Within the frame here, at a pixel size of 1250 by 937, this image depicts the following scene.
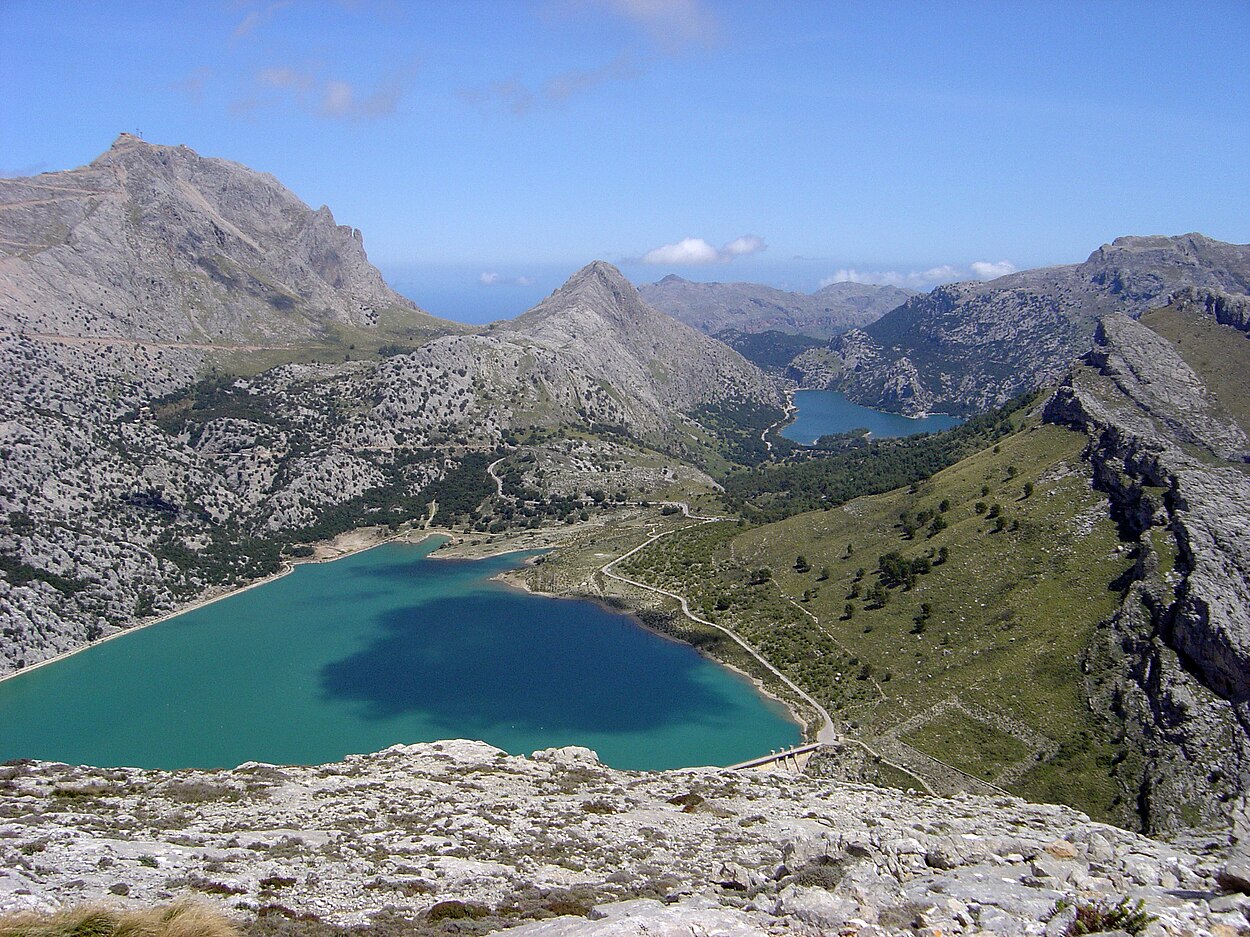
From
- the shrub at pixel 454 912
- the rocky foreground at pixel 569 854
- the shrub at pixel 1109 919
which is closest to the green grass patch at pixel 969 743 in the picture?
the rocky foreground at pixel 569 854

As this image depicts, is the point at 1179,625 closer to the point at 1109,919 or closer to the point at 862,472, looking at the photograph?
the point at 1109,919

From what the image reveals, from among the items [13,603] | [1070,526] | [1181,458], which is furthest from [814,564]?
[13,603]

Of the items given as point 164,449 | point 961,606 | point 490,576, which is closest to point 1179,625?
point 961,606

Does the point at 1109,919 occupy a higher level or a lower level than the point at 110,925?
lower

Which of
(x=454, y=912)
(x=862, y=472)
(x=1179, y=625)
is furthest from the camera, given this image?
(x=862, y=472)

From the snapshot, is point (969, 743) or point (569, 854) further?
point (969, 743)

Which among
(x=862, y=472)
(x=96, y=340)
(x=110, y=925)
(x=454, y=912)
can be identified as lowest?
(x=454, y=912)

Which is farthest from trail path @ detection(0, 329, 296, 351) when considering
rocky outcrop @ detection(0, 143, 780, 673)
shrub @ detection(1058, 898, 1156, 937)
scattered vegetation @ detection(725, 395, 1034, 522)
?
shrub @ detection(1058, 898, 1156, 937)
